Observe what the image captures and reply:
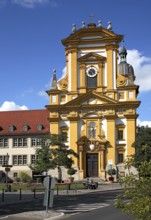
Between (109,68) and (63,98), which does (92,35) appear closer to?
(109,68)

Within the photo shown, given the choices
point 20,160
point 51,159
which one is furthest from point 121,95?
point 20,160

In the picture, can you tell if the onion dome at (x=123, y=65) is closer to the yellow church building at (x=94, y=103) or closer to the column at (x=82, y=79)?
the yellow church building at (x=94, y=103)

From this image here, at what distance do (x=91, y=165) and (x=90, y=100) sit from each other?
→ 406 inches

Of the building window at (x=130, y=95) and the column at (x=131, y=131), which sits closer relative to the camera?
the column at (x=131, y=131)

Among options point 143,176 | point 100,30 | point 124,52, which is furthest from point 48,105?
point 143,176

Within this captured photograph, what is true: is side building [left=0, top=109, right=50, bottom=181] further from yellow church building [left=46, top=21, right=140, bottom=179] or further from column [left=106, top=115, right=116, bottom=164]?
column [left=106, top=115, right=116, bottom=164]

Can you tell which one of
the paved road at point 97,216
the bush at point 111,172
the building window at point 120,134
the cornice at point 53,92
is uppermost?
the cornice at point 53,92

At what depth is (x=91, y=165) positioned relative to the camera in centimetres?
6594

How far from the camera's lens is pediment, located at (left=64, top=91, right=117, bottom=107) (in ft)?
214

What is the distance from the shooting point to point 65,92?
67.6 meters

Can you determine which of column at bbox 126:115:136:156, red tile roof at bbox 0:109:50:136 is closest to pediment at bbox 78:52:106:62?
column at bbox 126:115:136:156

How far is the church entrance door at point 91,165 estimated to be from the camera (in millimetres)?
65750

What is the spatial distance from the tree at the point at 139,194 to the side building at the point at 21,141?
2343 inches

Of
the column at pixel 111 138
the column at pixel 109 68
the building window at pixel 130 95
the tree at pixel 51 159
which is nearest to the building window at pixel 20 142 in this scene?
the column at pixel 111 138
